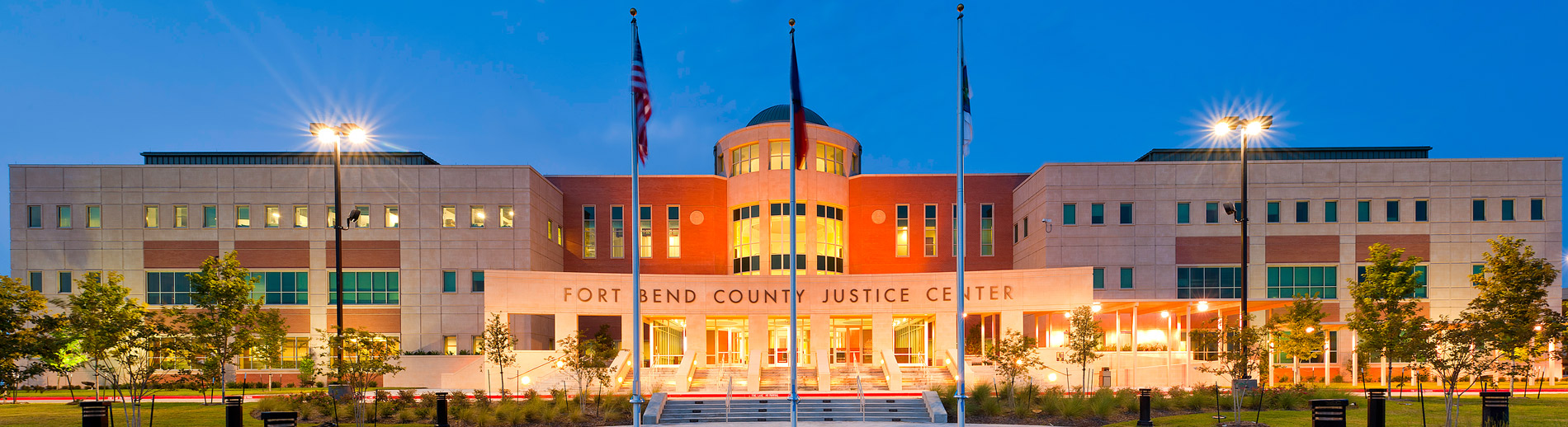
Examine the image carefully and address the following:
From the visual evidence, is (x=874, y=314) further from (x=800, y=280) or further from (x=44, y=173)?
(x=44, y=173)

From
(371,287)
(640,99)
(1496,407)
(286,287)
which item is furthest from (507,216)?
(1496,407)

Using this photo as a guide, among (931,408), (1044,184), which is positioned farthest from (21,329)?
(1044,184)

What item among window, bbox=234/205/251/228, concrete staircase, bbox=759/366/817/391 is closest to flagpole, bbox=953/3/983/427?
concrete staircase, bbox=759/366/817/391

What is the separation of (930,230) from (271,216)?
35.2m

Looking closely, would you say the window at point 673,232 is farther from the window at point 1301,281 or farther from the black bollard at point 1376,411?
the black bollard at point 1376,411

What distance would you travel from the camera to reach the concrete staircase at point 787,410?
23.3 meters

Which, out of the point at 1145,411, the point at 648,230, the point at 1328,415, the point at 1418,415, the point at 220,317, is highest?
the point at 648,230

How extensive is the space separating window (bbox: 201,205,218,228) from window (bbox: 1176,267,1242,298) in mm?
49038

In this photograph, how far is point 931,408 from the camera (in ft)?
75.7

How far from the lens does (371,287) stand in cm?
4022

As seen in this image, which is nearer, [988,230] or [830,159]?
[830,159]

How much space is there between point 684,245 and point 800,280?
12.5 meters

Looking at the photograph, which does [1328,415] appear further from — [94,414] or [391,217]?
[391,217]

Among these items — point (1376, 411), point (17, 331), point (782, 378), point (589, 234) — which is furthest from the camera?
point (589, 234)
